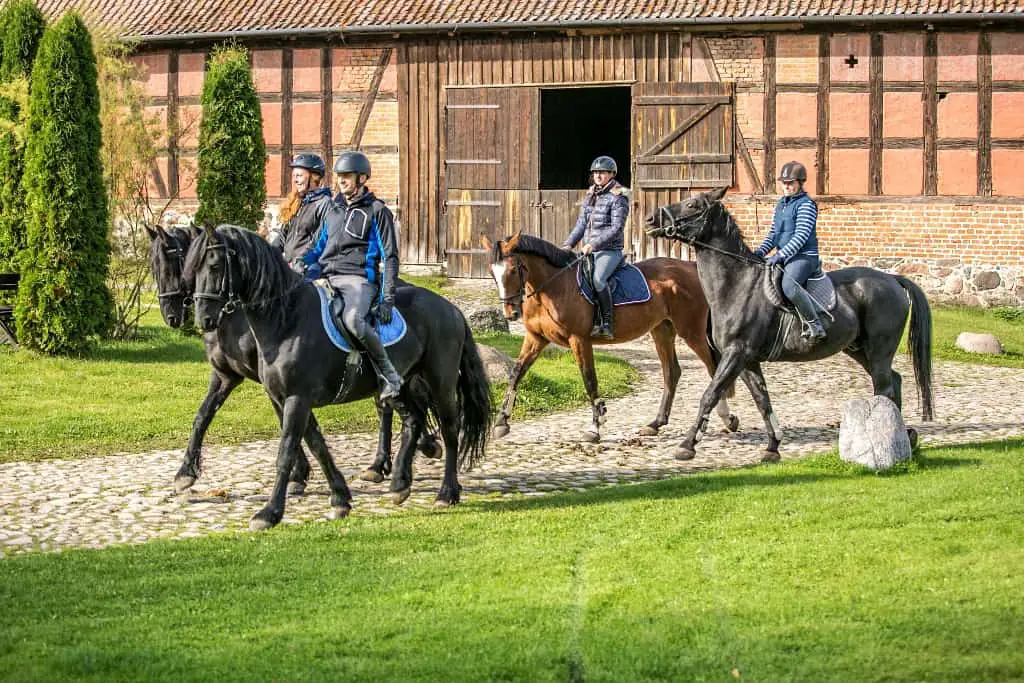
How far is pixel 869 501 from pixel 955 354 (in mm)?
9960

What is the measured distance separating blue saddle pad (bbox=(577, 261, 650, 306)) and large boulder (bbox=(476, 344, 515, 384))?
2.25 metres

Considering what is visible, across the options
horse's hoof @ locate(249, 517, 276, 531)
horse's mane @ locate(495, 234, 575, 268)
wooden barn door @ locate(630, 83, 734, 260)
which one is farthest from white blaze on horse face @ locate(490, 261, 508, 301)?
wooden barn door @ locate(630, 83, 734, 260)

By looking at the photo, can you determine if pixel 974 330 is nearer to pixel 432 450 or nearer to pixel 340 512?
pixel 432 450

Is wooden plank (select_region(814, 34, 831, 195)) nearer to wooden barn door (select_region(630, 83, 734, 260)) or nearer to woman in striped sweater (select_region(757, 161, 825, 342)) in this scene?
wooden barn door (select_region(630, 83, 734, 260))

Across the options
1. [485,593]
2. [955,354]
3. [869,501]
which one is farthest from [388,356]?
[955,354]

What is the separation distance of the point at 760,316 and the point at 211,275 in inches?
183

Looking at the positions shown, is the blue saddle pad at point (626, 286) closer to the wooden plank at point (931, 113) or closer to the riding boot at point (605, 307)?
the riding boot at point (605, 307)

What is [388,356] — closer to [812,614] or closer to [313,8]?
[812,614]

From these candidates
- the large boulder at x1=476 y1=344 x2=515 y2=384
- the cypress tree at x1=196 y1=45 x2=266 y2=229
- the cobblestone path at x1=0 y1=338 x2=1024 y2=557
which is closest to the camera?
the cobblestone path at x1=0 y1=338 x2=1024 y2=557

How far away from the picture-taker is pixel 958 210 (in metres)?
21.3

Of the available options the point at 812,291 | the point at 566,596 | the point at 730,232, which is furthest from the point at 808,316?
the point at 566,596

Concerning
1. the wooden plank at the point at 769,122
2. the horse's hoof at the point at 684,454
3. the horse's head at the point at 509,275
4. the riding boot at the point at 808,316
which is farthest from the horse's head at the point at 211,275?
the wooden plank at the point at 769,122

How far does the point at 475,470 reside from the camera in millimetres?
10156

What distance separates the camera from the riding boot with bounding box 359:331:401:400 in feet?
27.5
